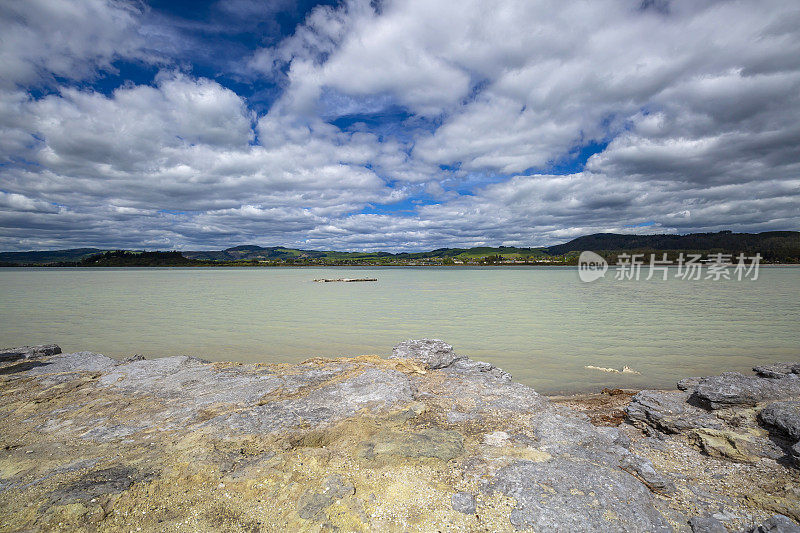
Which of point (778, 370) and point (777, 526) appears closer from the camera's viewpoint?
point (777, 526)

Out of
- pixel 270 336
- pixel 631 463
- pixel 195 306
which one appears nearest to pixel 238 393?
pixel 631 463

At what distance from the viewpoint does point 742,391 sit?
24.7ft

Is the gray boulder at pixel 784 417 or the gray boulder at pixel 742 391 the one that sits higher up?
the gray boulder at pixel 784 417

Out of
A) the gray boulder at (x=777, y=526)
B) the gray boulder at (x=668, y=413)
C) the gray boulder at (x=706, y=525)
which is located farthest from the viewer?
the gray boulder at (x=668, y=413)

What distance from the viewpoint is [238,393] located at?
7.96 meters

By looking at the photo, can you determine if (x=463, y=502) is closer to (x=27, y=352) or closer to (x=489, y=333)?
(x=27, y=352)

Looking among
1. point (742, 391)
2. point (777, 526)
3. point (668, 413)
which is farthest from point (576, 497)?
point (742, 391)

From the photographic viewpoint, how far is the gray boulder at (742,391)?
24.4 feet

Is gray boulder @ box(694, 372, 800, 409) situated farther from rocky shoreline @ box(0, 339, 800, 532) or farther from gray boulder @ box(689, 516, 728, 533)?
gray boulder @ box(689, 516, 728, 533)

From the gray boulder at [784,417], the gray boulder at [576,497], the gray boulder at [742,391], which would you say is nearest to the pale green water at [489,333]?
the gray boulder at [742,391]

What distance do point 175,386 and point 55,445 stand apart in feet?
9.69

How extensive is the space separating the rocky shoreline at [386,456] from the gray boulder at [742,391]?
3 centimetres

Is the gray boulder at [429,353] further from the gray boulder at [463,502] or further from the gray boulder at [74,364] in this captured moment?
the gray boulder at [74,364]

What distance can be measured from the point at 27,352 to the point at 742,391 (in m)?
20.3
